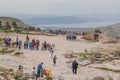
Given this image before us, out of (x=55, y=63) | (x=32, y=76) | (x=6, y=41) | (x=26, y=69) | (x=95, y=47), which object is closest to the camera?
(x=32, y=76)

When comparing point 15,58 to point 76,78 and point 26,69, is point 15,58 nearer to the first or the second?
point 26,69

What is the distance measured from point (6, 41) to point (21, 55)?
6555 mm

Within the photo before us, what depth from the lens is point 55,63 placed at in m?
54.2

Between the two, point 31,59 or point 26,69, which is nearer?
point 26,69

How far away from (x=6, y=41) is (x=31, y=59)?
9482mm

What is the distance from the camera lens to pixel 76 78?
150ft

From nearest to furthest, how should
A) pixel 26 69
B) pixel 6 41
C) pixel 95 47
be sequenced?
pixel 26 69 < pixel 6 41 < pixel 95 47

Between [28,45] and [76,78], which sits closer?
[76,78]

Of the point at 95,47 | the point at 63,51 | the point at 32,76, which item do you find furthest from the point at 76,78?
the point at 95,47

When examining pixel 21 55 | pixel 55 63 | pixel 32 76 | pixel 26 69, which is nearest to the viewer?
pixel 32 76

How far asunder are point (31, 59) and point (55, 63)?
4156 millimetres

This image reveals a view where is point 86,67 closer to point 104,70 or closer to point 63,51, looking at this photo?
point 104,70

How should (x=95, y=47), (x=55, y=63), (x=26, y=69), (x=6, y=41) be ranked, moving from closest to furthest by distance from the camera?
1. (x=26, y=69)
2. (x=55, y=63)
3. (x=6, y=41)
4. (x=95, y=47)

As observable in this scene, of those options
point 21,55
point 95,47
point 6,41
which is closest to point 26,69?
point 21,55
